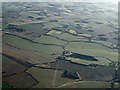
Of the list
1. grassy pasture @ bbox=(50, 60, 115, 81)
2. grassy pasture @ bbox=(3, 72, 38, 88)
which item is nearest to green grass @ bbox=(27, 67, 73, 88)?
grassy pasture @ bbox=(3, 72, 38, 88)

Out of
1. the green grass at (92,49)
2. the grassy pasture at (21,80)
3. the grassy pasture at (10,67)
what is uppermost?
the green grass at (92,49)

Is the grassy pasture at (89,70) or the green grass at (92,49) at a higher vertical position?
the green grass at (92,49)

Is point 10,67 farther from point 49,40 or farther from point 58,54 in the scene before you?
point 49,40

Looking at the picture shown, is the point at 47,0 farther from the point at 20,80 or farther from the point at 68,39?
the point at 20,80

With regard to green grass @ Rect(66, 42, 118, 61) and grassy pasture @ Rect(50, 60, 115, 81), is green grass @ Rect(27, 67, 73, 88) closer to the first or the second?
grassy pasture @ Rect(50, 60, 115, 81)

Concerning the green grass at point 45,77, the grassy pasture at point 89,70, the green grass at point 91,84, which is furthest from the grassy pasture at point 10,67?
the green grass at point 91,84

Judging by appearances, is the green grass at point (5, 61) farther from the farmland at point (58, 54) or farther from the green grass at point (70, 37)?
the green grass at point (70, 37)
